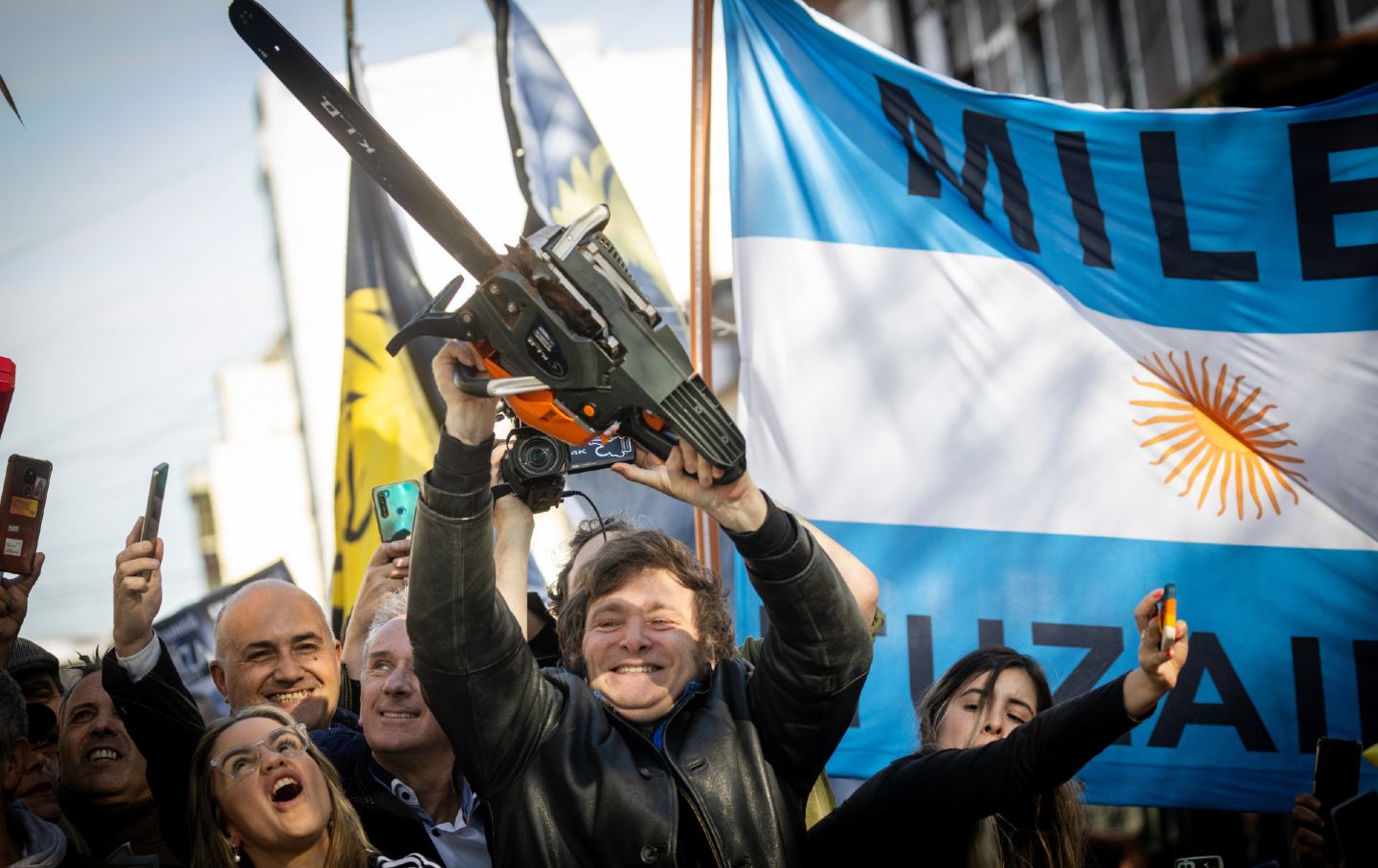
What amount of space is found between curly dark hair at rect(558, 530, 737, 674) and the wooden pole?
1.27 metres

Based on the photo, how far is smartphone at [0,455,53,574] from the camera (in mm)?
3893

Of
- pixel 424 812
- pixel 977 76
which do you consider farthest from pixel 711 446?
pixel 977 76

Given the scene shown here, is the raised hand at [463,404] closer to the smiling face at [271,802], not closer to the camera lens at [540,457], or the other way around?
the camera lens at [540,457]

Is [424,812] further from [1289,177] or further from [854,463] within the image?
[1289,177]

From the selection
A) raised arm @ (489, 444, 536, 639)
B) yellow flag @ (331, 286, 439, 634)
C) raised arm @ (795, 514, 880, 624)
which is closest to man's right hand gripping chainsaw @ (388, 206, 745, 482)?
raised arm @ (489, 444, 536, 639)

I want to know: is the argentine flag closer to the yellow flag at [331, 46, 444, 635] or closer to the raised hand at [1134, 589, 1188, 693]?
the yellow flag at [331, 46, 444, 635]

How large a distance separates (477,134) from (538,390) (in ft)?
42.5

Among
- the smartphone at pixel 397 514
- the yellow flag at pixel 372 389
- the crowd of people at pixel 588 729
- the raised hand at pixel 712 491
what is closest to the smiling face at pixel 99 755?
the crowd of people at pixel 588 729

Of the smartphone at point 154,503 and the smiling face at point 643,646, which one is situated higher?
the smartphone at point 154,503

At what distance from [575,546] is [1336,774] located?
195cm

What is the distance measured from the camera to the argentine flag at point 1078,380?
501 centimetres

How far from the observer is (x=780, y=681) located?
326 cm

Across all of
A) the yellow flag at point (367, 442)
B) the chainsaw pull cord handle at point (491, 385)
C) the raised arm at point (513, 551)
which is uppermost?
the yellow flag at point (367, 442)

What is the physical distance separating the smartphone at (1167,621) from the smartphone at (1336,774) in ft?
3.60
